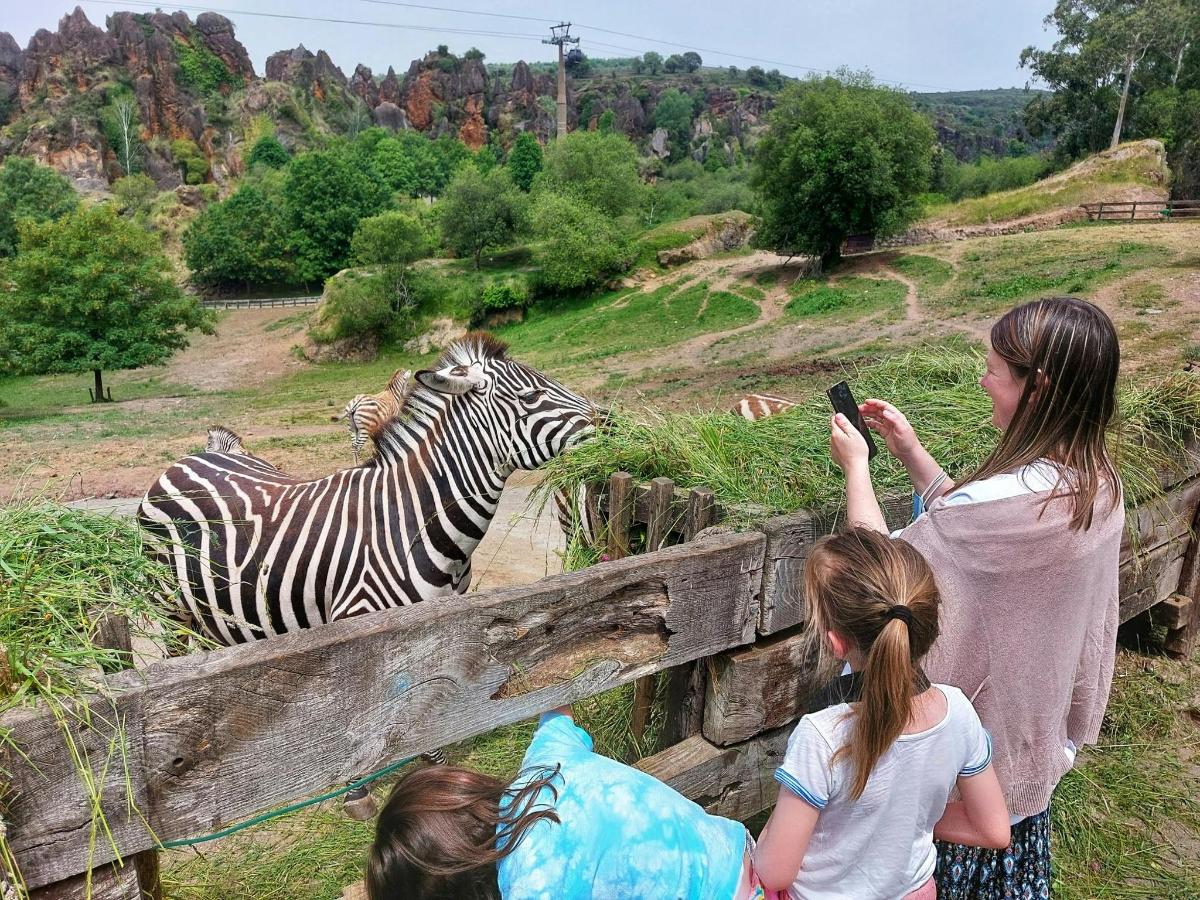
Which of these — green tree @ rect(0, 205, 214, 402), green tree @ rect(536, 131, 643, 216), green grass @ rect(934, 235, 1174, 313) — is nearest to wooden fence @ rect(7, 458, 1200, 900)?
green grass @ rect(934, 235, 1174, 313)

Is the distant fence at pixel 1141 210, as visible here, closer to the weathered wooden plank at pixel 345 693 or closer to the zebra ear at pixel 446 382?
the zebra ear at pixel 446 382

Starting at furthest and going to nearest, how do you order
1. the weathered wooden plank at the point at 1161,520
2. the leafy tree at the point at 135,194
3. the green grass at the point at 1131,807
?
the leafy tree at the point at 135,194
the weathered wooden plank at the point at 1161,520
the green grass at the point at 1131,807

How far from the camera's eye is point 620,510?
3.13m

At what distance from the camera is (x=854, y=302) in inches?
1000

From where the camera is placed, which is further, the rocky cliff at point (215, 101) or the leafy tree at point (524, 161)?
the rocky cliff at point (215, 101)

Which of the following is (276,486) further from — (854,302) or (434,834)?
(854,302)

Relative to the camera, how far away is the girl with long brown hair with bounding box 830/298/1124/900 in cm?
201

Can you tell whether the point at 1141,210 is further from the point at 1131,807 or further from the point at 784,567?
the point at 784,567

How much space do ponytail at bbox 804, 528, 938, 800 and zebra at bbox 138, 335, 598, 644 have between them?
2.64 metres

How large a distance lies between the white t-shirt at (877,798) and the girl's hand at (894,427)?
A: 3.01ft

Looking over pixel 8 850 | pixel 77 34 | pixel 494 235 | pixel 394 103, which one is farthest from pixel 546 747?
pixel 394 103

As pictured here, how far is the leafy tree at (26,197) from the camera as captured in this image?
56.9 metres

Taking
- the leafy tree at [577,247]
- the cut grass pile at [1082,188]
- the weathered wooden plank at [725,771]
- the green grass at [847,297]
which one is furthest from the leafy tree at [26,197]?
the weathered wooden plank at [725,771]

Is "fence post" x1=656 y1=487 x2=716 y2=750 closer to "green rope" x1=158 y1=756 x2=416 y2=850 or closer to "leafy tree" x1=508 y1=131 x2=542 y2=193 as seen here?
"green rope" x1=158 y1=756 x2=416 y2=850
